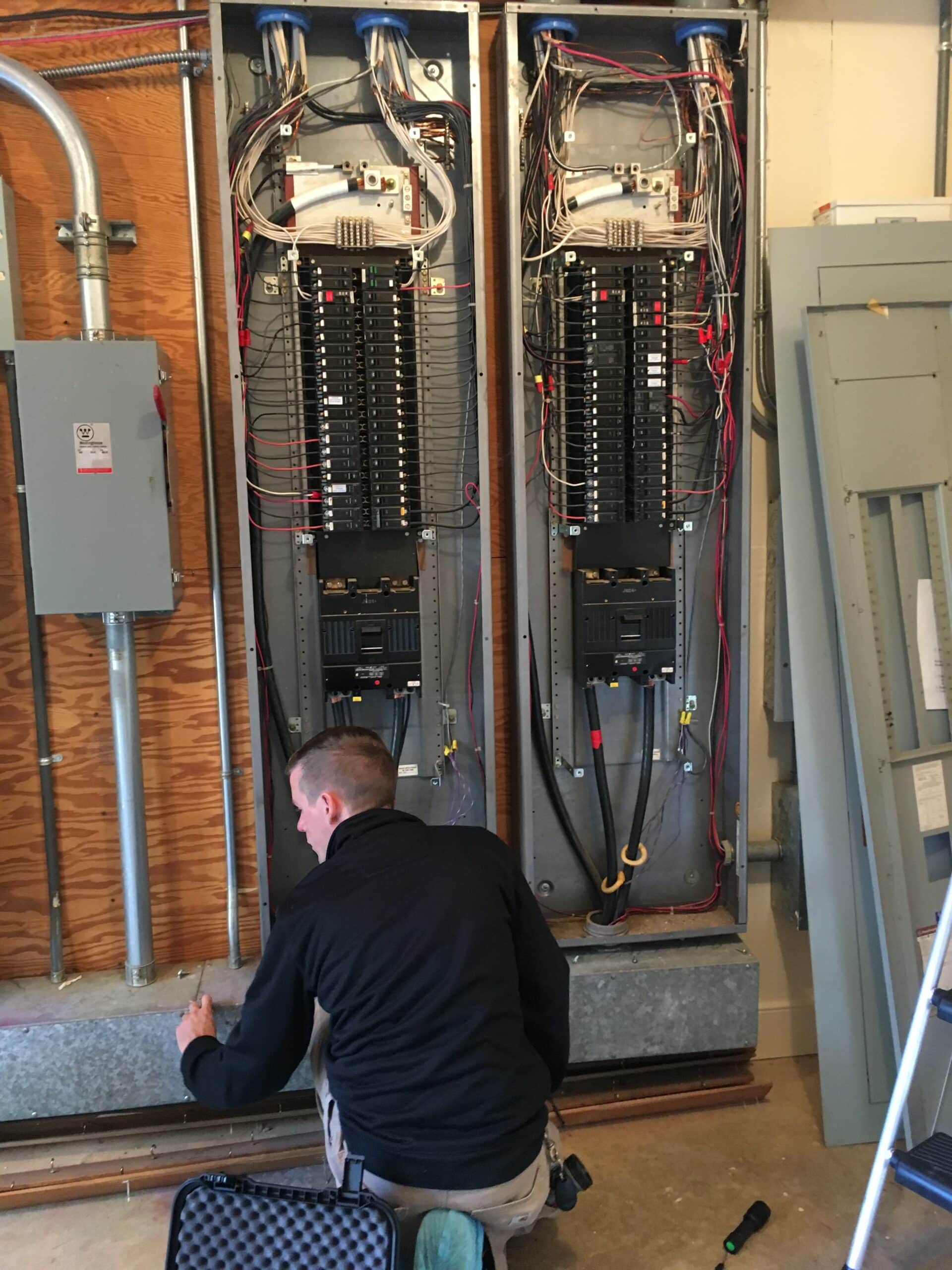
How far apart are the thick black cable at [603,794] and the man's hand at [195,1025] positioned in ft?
3.36

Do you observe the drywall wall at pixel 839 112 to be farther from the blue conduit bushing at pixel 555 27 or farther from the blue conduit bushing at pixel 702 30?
the blue conduit bushing at pixel 555 27

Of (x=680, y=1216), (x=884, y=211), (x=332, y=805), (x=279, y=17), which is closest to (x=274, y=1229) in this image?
(x=332, y=805)

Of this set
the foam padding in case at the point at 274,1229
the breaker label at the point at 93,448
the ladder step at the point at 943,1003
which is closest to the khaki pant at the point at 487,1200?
the foam padding in case at the point at 274,1229

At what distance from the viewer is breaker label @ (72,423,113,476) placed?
1.94 m

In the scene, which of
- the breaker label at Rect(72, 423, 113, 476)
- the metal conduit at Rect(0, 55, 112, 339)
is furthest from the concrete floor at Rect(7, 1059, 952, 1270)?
the metal conduit at Rect(0, 55, 112, 339)

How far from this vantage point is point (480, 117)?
7.01 feet

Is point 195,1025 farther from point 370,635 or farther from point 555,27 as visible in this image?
point 555,27

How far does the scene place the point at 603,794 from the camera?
2322 millimetres

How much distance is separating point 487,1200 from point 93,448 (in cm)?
163

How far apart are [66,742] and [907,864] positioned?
2.07 meters

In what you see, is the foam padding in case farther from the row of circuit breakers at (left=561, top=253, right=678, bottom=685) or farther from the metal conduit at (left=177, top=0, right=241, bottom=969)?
the row of circuit breakers at (left=561, top=253, right=678, bottom=685)

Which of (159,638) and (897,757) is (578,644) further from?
(159,638)

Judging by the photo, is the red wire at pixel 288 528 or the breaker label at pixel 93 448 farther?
the red wire at pixel 288 528

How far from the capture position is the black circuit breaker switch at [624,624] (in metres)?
2.25
